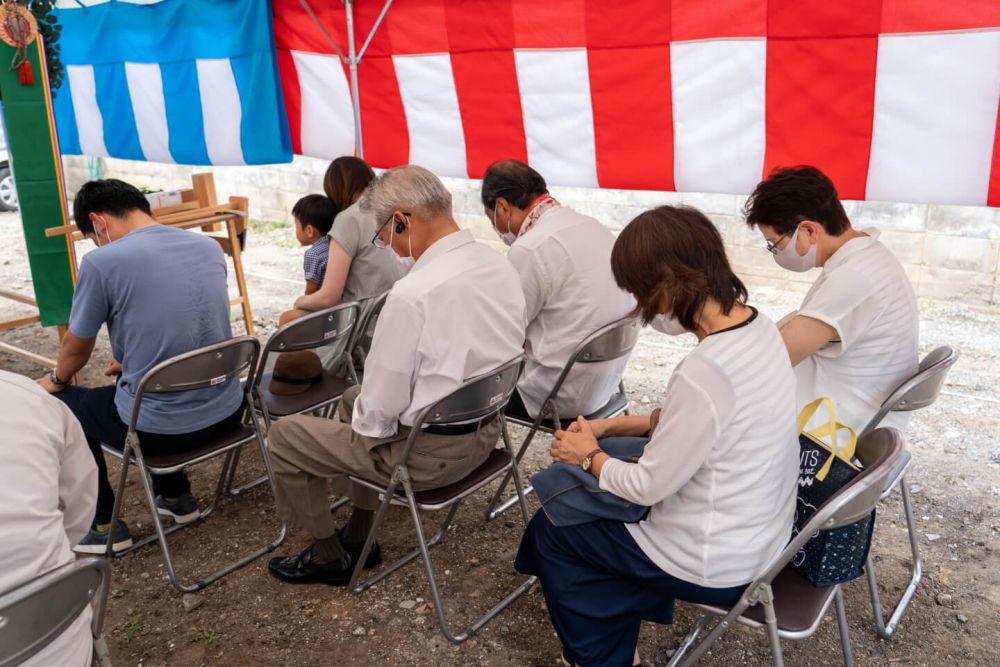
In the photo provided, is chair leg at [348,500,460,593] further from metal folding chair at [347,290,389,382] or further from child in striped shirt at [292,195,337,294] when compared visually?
child in striped shirt at [292,195,337,294]

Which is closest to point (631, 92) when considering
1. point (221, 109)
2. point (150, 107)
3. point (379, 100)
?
A: point (379, 100)

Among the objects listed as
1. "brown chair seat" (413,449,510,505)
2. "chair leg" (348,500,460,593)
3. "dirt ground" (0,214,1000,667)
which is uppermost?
"brown chair seat" (413,449,510,505)

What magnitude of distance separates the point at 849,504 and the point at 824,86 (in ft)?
6.20

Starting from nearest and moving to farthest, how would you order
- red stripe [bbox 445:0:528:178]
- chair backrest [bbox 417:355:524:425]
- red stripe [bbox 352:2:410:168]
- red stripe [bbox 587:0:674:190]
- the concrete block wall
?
chair backrest [bbox 417:355:524:425]
red stripe [bbox 587:0:674:190]
red stripe [bbox 445:0:528:178]
red stripe [bbox 352:2:410:168]
the concrete block wall

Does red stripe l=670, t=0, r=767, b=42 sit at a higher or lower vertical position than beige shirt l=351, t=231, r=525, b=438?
higher

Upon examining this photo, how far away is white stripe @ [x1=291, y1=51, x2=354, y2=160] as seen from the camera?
14.5 ft

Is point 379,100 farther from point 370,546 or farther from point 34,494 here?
point 34,494

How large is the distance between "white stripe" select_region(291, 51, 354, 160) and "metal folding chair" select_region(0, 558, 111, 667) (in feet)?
10.9

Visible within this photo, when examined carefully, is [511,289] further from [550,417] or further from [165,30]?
[165,30]

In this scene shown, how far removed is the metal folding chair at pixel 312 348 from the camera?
296 cm

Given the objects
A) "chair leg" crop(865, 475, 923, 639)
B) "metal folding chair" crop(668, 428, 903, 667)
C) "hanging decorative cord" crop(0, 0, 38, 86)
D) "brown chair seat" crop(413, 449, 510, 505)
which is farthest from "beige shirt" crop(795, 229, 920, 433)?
"hanging decorative cord" crop(0, 0, 38, 86)

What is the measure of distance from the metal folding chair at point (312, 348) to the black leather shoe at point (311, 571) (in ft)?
1.56

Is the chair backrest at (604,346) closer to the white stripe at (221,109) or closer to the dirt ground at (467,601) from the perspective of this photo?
the dirt ground at (467,601)

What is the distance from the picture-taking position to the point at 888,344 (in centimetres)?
232
